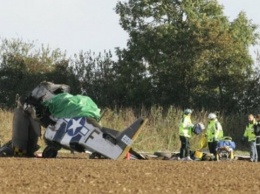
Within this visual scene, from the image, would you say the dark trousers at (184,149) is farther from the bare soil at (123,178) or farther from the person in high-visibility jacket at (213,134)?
the bare soil at (123,178)

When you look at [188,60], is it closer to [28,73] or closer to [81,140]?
[28,73]

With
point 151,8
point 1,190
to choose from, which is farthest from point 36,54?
point 1,190

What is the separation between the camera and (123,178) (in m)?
16.0

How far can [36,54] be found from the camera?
6600 cm

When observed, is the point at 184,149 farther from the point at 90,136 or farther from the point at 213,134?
the point at 90,136

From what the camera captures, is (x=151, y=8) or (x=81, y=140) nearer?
(x=81, y=140)

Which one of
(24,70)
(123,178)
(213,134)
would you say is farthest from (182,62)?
(123,178)

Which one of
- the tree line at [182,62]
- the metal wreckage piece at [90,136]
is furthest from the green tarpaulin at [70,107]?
the tree line at [182,62]

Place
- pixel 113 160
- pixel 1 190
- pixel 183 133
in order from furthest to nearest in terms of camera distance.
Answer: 1. pixel 183 133
2. pixel 113 160
3. pixel 1 190

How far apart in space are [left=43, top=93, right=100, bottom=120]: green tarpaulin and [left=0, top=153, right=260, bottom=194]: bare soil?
177 inches

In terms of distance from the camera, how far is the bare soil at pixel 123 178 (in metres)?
13.7

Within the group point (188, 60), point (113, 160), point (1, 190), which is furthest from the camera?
point (188, 60)

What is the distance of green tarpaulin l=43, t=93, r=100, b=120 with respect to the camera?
987 inches

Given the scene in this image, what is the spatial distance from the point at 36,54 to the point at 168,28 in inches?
540
